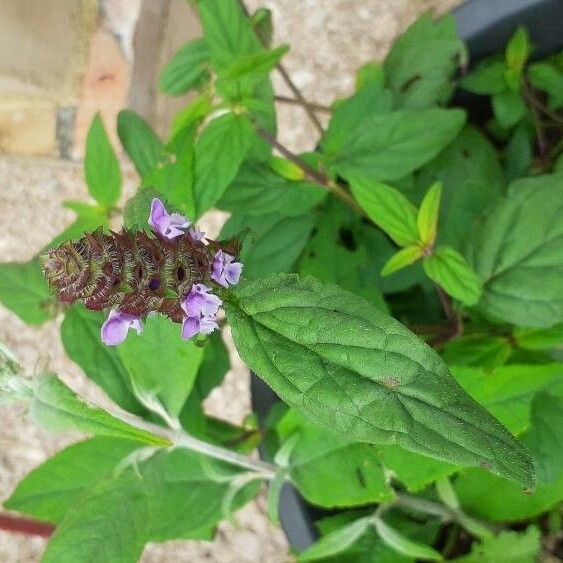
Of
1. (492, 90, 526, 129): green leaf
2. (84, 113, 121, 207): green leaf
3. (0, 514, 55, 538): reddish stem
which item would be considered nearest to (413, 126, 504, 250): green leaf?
(492, 90, 526, 129): green leaf

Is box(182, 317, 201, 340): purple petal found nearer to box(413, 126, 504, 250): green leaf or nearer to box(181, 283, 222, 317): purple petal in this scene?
box(181, 283, 222, 317): purple petal

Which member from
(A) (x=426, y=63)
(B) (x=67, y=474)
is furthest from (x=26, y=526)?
(A) (x=426, y=63)

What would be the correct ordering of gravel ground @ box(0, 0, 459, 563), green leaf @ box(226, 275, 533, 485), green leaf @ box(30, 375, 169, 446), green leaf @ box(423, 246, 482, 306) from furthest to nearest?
gravel ground @ box(0, 0, 459, 563)
green leaf @ box(423, 246, 482, 306)
green leaf @ box(30, 375, 169, 446)
green leaf @ box(226, 275, 533, 485)

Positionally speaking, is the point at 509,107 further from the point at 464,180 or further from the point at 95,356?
the point at 95,356

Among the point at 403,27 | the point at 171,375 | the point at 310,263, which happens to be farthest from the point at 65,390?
the point at 403,27

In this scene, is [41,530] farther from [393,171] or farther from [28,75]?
[28,75]

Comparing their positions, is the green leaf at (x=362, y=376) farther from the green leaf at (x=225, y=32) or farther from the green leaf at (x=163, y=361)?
the green leaf at (x=225, y=32)
